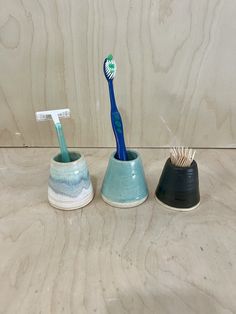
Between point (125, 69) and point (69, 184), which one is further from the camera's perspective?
point (125, 69)

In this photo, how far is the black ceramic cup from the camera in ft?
1.33

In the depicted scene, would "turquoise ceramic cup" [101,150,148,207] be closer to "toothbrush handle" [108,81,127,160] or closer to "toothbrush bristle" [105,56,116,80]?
"toothbrush handle" [108,81,127,160]

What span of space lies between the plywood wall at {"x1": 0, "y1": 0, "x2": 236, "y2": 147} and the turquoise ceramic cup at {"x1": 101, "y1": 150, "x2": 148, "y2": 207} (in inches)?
7.2

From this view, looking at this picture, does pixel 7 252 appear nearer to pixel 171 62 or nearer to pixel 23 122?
pixel 23 122

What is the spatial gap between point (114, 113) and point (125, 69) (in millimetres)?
175

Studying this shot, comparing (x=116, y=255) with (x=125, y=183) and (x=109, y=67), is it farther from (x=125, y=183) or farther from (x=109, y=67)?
(x=109, y=67)

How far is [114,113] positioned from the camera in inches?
16.0

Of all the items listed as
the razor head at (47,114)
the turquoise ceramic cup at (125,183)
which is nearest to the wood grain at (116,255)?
the turquoise ceramic cup at (125,183)

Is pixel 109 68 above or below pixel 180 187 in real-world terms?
above

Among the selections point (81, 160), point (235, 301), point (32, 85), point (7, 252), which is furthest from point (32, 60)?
point (235, 301)

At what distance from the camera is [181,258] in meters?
0.35

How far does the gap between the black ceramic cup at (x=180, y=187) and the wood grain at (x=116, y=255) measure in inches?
0.6

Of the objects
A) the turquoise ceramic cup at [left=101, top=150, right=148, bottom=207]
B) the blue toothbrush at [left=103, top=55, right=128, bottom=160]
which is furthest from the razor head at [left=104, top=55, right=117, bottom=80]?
the turquoise ceramic cup at [left=101, top=150, right=148, bottom=207]

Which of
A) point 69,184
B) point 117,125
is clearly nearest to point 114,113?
point 117,125
